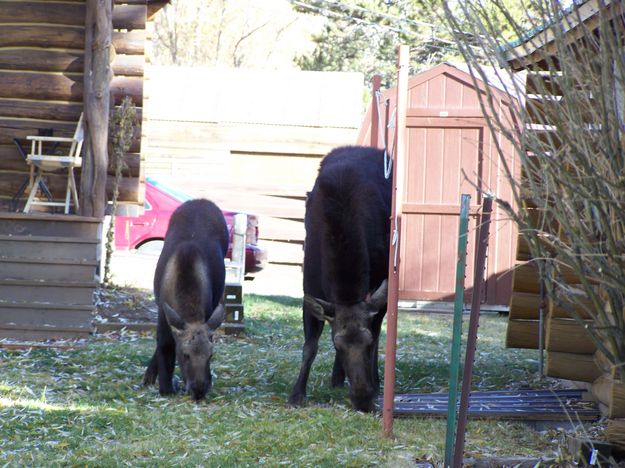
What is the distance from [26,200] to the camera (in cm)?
1346

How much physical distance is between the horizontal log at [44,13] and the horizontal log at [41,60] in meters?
0.42

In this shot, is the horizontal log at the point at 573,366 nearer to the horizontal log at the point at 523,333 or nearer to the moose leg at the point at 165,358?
the horizontal log at the point at 523,333

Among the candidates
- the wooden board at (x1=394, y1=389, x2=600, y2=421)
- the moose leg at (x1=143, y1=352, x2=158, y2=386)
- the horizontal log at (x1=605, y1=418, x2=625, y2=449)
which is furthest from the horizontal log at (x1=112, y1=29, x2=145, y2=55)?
the horizontal log at (x1=605, y1=418, x2=625, y2=449)

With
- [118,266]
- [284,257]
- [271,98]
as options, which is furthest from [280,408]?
[271,98]

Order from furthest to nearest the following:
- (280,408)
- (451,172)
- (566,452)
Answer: (451,172)
(280,408)
(566,452)

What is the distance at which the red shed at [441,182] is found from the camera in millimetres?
14414

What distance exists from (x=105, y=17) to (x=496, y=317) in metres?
7.98

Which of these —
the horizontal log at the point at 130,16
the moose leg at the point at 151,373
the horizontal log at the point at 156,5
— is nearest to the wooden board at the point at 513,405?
the moose leg at the point at 151,373

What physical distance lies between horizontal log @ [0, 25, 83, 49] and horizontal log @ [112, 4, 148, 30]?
39.8 inches

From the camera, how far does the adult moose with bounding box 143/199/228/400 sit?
8.24 meters

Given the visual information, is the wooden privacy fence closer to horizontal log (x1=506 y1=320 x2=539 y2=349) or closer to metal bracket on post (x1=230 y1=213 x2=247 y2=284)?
metal bracket on post (x1=230 y1=213 x2=247 y2=284)

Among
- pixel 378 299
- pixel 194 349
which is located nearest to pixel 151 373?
pixel 194 349

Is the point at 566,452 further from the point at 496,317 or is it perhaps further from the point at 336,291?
the point at 496,317

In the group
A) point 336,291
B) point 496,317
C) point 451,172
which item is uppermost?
point 451,172
